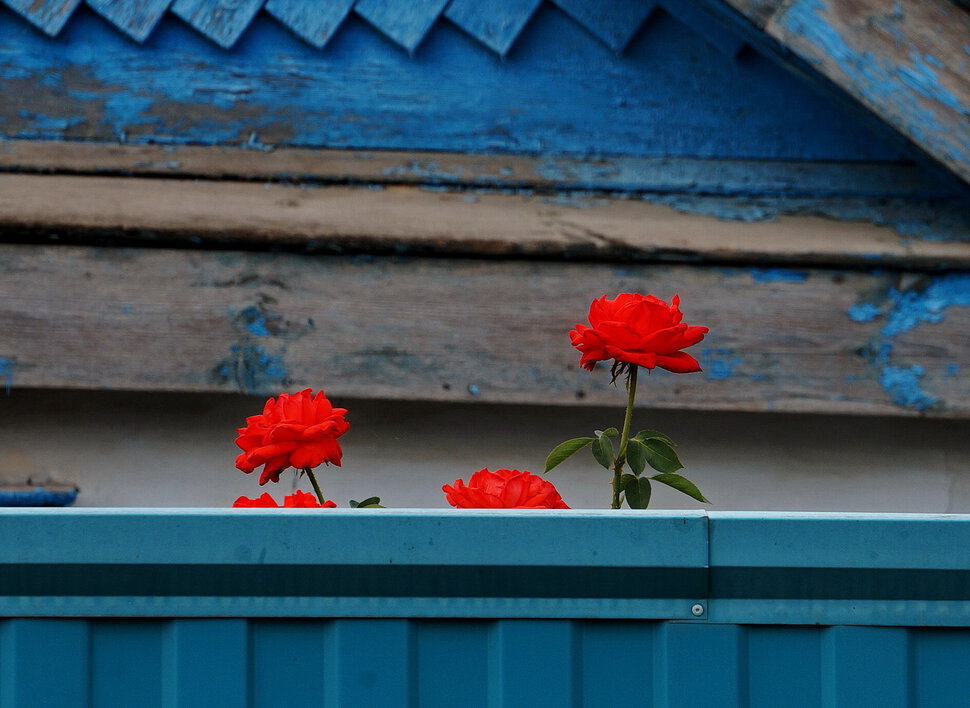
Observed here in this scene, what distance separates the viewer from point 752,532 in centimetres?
68

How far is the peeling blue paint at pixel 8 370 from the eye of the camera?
1417mm

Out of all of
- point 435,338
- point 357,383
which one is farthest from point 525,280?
point 357,383

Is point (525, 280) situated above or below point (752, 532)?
above

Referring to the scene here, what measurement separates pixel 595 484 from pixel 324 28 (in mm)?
1021

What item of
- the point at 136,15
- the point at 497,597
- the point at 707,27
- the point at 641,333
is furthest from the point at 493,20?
the point at 497,597

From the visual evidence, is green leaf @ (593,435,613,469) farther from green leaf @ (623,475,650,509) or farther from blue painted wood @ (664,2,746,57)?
blue painted wood @ (664,2,746,57)

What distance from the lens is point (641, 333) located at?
2.73 feet

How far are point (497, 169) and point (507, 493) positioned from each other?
2.82 feet

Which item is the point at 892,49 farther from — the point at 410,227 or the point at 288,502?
the point at 288,502

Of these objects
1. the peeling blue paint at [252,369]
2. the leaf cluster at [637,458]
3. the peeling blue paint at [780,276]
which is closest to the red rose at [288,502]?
the leaf cluster at [637,458]

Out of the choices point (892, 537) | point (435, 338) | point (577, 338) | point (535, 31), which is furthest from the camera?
point (535, 31)

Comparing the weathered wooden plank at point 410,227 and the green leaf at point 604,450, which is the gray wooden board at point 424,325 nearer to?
the weathered wooden plank at point 410,227

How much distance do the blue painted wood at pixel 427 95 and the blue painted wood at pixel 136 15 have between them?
21 mm

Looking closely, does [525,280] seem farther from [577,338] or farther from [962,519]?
[962,519]
